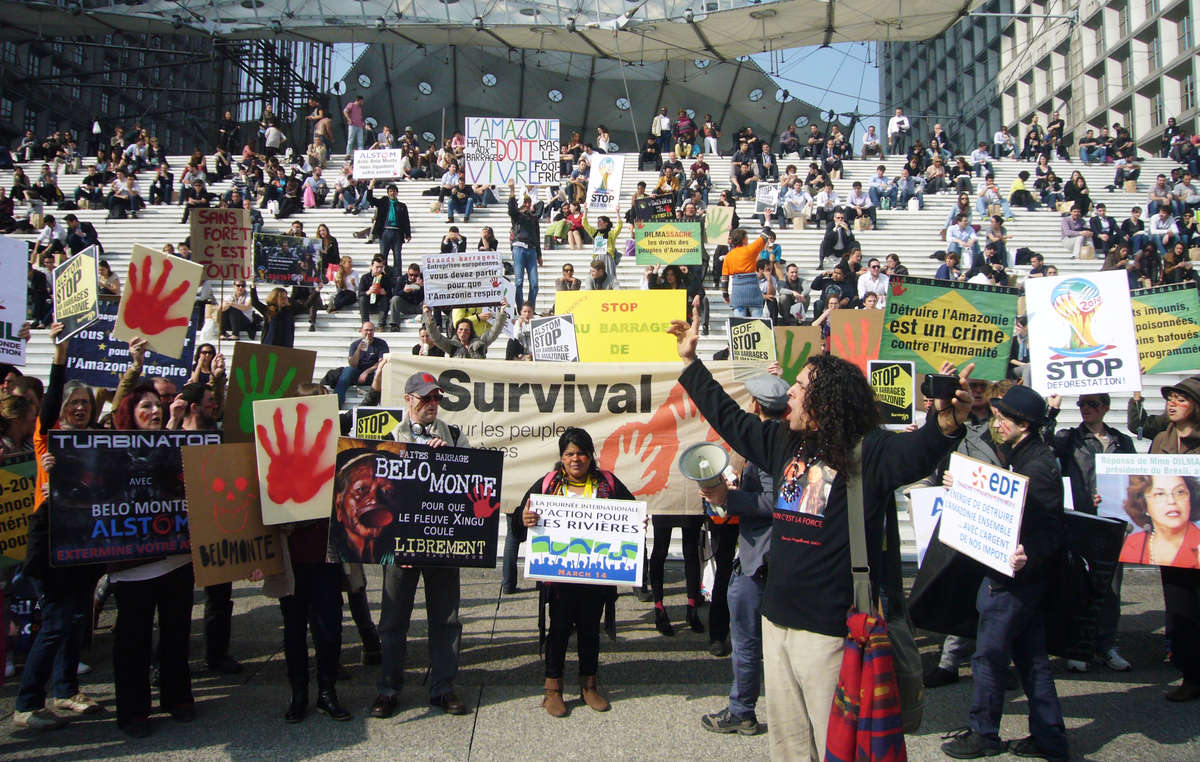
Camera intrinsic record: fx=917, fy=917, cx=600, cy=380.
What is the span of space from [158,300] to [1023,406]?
Answer: 5989 mm

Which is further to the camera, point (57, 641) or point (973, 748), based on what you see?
point (57, 641)

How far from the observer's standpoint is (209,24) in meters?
31.4

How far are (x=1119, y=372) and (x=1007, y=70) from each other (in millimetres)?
53103

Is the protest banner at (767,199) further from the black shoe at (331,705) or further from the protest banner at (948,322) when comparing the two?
the black shoe at (331,705)

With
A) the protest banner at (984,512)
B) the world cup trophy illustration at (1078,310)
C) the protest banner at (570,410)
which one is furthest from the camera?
the protest banner at (570,410)

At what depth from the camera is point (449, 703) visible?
5027mm

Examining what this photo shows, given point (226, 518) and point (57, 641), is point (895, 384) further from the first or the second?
point (57, 641)

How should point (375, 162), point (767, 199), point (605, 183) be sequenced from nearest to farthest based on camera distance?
point (605, 183) → point (767, 199) → point (375, 162)

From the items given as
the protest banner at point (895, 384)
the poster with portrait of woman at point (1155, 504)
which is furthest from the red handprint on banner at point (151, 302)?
the poster with portrait of woman at point (1155, 504)

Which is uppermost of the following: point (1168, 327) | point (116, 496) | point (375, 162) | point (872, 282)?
point (375, 162)

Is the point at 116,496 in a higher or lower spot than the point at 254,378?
lower

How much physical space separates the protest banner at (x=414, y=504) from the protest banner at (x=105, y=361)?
3.77m

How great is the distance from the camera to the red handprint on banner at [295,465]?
4.91 metres

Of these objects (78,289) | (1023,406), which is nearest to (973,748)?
(1023,406)
